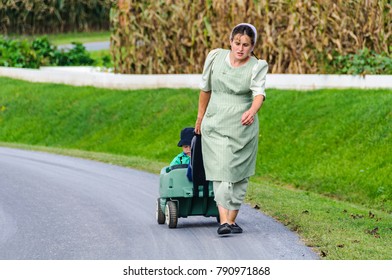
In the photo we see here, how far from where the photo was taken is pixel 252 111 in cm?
1061

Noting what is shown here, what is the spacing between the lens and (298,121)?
21.5 metres

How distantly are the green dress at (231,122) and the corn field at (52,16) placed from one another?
4104cm

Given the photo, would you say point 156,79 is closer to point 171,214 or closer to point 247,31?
point 171,214

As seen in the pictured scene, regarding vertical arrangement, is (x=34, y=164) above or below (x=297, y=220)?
below

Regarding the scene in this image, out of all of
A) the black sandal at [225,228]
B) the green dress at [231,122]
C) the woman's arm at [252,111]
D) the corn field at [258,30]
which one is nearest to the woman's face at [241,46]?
the green dress at [231,122]

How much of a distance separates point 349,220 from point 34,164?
8710 mm

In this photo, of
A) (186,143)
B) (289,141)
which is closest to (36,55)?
(289,141)

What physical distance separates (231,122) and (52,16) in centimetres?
4371

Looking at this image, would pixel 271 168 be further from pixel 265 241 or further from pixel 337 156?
pixel 265 241

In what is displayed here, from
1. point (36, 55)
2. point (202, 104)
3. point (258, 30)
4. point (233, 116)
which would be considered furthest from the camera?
point (36, 55)

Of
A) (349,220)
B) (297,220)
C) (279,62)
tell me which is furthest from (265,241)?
(279,62)

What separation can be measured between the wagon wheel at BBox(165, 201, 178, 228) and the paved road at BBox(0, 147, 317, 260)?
0.34ft

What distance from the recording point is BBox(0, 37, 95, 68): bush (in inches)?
1464

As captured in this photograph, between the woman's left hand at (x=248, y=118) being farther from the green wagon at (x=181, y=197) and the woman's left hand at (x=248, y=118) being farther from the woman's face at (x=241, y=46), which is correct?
the green wagon at (x=181, y=197)
